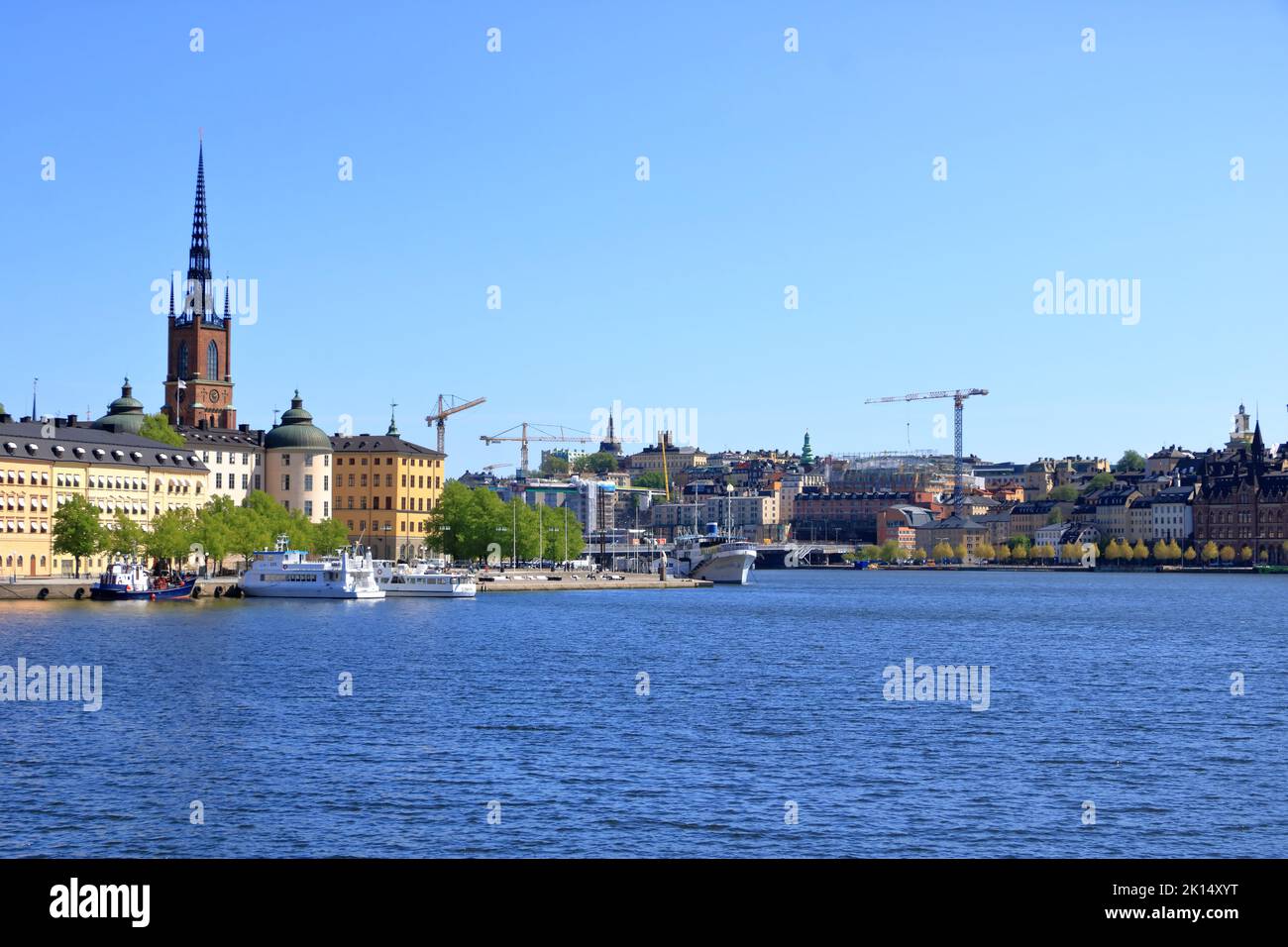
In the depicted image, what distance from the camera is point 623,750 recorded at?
1142 inches

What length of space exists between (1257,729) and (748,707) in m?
11.1

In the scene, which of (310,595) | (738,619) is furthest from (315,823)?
(310,595)

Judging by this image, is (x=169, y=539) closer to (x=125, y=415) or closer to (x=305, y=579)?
(x=305, y=579)

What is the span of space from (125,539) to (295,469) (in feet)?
122

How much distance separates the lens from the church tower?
135 meters

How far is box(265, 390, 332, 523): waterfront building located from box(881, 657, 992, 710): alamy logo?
7927cm

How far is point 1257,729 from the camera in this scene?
110 feet

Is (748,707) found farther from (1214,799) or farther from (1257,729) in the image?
(1214,799)

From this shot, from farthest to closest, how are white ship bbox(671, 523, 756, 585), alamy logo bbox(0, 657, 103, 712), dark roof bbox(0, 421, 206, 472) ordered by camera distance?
white ship bbox(671, 523, 756, 585)
dark roof bbox(0, 421, 206, 472)
alamy logo bbox(0, 657, 103, 712)

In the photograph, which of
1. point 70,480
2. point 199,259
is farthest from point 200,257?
point 70,480
